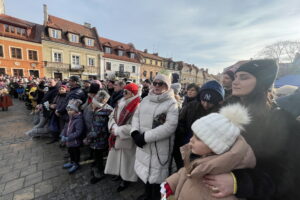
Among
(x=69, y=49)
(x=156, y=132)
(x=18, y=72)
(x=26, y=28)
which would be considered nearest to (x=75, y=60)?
(x=69, y=49)

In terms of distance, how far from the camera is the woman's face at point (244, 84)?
127cm

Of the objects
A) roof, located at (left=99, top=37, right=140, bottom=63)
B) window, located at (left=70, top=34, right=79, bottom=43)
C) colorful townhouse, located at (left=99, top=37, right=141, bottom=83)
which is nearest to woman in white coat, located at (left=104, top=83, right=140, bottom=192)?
colorful townhouse, located at (left=99, top=37, right=141, bottom=83)

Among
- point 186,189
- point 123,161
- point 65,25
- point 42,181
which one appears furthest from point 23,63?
point 186,189

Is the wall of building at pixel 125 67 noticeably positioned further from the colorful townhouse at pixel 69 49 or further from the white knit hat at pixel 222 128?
the white knit hat at pixel 222 128

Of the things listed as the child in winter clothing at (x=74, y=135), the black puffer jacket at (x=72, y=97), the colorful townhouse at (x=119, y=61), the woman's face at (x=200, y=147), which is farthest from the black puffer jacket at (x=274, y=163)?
the colorful townhouse at (x=119, y=61)

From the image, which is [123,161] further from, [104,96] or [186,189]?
[186,189]

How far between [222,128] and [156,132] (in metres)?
1.09

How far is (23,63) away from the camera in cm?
1838

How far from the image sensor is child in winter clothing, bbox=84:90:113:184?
279cm

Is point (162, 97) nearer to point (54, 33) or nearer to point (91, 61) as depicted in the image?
point (54, 33)

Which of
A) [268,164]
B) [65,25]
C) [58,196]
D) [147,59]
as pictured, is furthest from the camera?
[147,59]

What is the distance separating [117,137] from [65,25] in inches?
1072

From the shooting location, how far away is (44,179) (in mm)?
2695

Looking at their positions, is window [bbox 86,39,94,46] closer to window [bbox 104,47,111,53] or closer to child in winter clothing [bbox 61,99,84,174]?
window [bbox 104,47,111,53]
